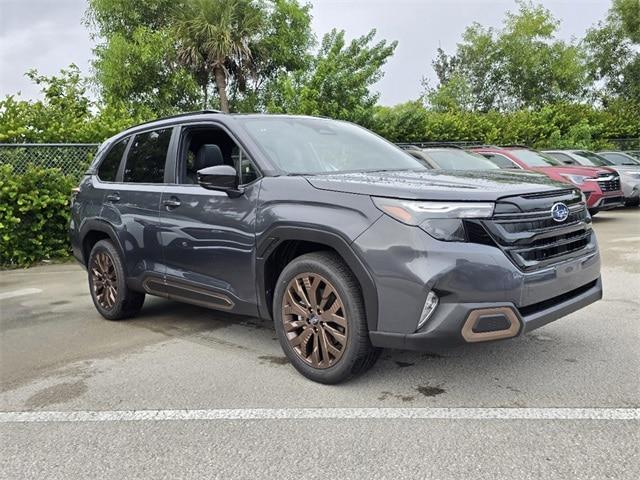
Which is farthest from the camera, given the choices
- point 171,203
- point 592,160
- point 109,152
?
point 592,160

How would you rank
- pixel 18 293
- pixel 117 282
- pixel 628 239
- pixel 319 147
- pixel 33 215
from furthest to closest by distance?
pixel 628 239 → pixel 33 215 → pixel 18 293 → pixel 117 282 → pixel 319 147

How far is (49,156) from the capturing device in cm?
899

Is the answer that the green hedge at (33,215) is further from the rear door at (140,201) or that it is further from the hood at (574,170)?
the hood at (574,170)

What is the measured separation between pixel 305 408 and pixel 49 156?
7.25 m

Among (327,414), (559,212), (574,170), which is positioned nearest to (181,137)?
(327,414)

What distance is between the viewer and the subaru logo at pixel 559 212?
11.3 ft

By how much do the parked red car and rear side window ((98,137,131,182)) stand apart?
8196 mm

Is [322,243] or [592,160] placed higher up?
[592,160]

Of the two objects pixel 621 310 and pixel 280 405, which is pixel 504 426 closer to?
pixel 280 405

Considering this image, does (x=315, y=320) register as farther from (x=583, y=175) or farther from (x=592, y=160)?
(x=592, y=160)

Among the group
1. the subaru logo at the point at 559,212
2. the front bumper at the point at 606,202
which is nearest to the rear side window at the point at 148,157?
the subaru logo at the point at 559,212

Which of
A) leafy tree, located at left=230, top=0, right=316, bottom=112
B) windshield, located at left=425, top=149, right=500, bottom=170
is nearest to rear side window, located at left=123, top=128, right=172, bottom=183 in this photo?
windshield, located at left=425, top=149, right=500, bottom=170

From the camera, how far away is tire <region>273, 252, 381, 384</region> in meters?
3.40

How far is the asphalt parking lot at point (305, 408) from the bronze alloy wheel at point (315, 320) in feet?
0.69
